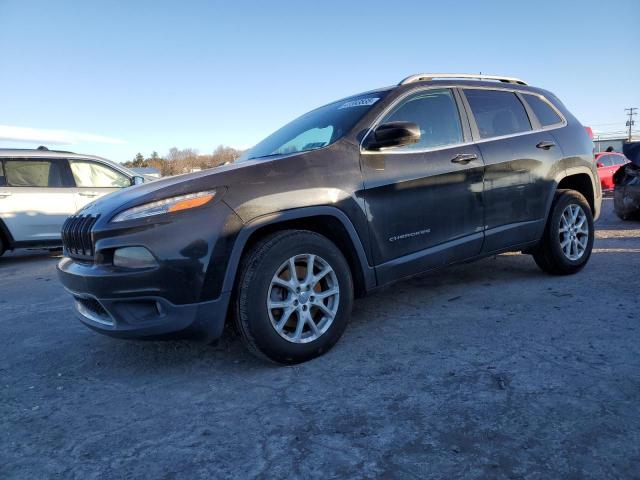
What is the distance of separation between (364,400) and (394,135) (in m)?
1.69

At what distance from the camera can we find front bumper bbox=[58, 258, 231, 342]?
2.48 meters

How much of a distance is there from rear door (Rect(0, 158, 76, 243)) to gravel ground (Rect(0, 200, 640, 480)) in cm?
462

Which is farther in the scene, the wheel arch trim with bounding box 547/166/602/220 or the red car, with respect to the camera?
the red car

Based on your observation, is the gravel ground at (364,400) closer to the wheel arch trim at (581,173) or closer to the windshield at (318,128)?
the wheel arch trim at (581,173)

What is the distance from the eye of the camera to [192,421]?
219cm

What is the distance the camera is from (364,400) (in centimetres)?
227

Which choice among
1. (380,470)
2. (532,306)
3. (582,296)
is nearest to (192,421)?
(380,470)

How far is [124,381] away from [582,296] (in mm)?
3453

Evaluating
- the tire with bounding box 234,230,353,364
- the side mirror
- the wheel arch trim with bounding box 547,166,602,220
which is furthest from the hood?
the wheel arch trim with bounding box 547,166,602,220

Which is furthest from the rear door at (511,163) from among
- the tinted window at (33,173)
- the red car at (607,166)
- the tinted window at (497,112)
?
the red car at (607,166)

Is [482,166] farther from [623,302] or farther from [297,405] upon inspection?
[297,405]

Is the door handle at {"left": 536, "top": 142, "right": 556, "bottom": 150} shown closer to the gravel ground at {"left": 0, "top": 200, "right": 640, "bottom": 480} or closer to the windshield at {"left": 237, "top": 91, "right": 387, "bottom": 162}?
the gravel ground at {"left": 0, "top": 200, "right": 640, "bottom": 480}

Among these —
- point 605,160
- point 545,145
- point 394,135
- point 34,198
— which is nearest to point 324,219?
point 394,135

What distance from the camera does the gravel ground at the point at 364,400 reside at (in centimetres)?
182
